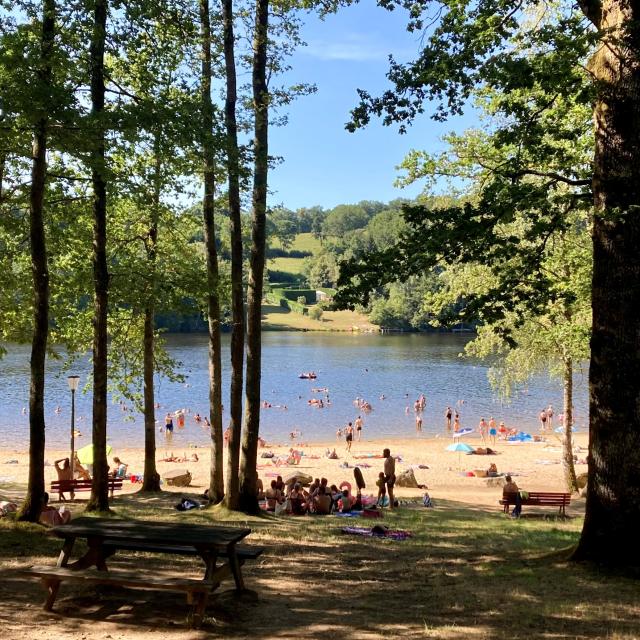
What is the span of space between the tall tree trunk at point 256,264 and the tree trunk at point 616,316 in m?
6.88

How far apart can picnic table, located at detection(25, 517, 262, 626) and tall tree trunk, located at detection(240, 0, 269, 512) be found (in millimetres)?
6453

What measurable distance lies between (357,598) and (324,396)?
50906 mm

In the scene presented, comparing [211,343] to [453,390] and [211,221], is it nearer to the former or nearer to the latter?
[211,221]

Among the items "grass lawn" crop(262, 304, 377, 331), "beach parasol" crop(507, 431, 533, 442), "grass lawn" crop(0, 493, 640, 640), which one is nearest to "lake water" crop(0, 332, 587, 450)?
"beach parasol" crop(507, 431, 533, 442)

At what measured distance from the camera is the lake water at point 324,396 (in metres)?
42.5

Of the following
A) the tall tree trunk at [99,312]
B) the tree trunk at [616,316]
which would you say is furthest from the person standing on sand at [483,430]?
the tree trunk at [616,316]

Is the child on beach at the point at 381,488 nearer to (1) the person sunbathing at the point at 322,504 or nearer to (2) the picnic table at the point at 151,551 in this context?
(1) the person sunbathing at the point at 322,504

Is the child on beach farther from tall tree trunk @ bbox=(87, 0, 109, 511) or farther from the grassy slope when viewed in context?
the grassy slope

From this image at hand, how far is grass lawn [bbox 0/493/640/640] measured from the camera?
217 inches

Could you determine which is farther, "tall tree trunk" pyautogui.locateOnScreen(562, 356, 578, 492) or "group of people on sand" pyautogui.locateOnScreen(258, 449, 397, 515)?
"tall tree trunk" pyautogui.locateOnScreen(562, 356, 578, 492)

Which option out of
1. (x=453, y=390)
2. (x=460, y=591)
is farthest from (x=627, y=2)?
(x=453, y=390)

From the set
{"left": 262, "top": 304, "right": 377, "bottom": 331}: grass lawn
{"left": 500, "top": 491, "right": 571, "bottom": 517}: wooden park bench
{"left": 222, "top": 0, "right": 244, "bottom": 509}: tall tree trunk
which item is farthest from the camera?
{"left": 262, "top": 304, "right": 377, "bottom": 331}: grass lawn

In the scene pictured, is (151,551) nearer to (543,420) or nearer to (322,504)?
(322,504)

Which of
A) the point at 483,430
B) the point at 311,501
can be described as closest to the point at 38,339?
the point at 311,501
